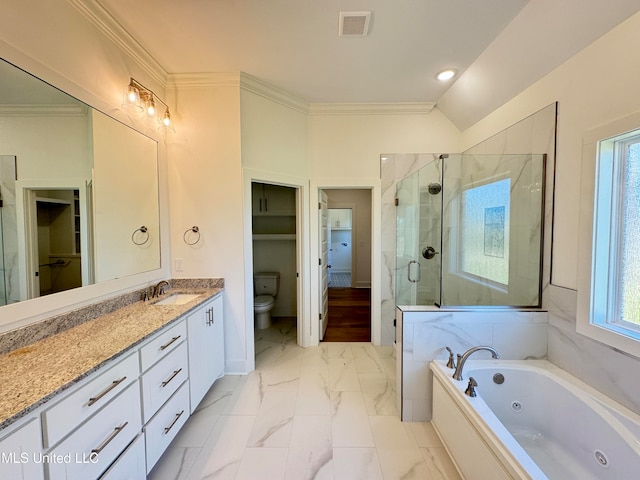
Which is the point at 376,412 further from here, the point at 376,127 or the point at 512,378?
the point at 376,127

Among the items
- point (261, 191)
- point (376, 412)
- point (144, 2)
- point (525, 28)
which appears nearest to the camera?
point (144, 2)

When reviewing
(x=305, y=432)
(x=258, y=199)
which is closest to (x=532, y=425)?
(x=305, y=432)

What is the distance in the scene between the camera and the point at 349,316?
4.05 meters

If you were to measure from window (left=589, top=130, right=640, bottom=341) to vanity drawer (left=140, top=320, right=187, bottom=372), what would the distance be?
260 centimetres

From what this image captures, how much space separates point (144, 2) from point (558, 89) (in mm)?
2816

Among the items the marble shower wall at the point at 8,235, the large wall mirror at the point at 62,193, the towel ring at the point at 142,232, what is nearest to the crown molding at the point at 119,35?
the large wall mirror at the point at 62,193

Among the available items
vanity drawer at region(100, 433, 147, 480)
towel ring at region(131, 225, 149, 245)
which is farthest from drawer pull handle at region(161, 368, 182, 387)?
towel ring at region(131, 225, 149, 245)

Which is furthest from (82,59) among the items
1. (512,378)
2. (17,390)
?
(512,378)

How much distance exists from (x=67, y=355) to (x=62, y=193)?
96 centimetres

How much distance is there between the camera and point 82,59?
5.05ft

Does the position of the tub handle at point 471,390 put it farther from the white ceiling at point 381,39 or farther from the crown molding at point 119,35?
the crown molding at point 119,35

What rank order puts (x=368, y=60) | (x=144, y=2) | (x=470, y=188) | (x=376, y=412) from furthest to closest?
(x=470, y=188), (x=368, y=60), (x=376, y=412), (x=144, y=2)

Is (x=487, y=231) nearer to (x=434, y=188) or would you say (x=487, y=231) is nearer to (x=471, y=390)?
(x=434, y=188)

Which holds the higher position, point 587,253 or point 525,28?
point 525,28
